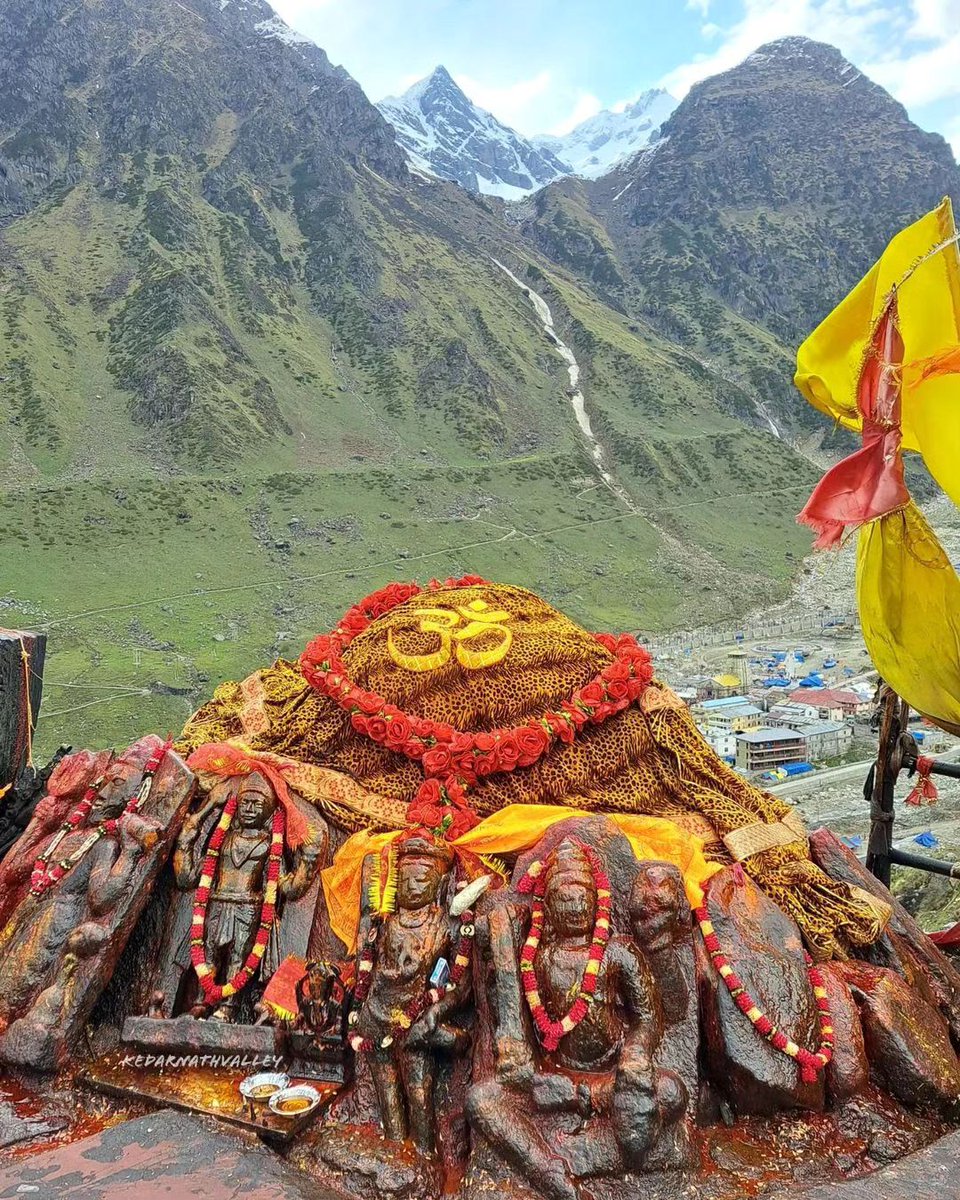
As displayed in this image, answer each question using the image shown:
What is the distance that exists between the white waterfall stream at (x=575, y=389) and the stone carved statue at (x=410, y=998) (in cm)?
5968

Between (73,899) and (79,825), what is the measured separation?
51cm

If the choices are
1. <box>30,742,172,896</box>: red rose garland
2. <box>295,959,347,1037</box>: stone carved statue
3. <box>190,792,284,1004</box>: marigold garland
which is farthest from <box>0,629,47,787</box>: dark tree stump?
<box>295,959,347,1037</box>: stone carved statue

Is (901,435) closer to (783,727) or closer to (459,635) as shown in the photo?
(459,635)

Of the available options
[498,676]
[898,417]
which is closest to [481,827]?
[498,676]

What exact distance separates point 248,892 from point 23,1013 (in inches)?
47.2

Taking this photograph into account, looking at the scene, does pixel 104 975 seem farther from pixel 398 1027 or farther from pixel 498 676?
pixel 498 676

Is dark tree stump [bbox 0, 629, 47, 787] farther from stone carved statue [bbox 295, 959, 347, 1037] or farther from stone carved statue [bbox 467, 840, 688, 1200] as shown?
stone carved statue [bbox 467, 840, 688, 1200]

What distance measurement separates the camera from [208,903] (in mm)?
4629

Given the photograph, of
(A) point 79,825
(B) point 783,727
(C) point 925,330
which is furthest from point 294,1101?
(B) point 783,727

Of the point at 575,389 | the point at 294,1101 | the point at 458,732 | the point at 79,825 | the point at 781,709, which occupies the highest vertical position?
the point at 575,389

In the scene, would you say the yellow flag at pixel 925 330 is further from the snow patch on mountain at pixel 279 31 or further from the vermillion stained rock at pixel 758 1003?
the snow patch on mountain at pixel 279 31

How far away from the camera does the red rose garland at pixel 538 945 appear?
3641 millimetres

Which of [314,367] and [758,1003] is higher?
[314,367]

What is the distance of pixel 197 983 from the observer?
176 inches
